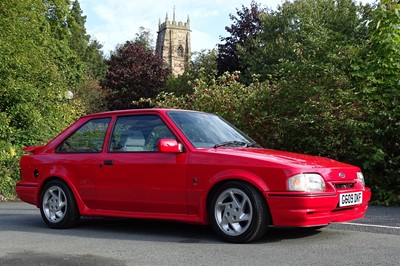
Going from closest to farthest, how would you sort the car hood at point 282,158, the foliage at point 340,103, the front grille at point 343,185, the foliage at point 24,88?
the car hood at point 282,158, the front grille at point 343,185, the foliage at point 340,103, the foliage at point 24,88

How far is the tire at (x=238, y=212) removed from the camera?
603cm

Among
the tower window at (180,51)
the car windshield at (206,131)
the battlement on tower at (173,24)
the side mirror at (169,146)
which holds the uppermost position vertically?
the battlement on tower at (173,24)

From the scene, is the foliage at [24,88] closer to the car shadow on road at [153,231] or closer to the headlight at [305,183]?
the car shadow on road at [153,231]

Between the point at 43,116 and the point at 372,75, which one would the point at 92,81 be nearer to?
the point at 43,116

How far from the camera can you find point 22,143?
14.7 m

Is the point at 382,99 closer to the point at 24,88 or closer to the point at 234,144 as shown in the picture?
the point at 234,144

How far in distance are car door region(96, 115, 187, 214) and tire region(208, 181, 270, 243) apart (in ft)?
1.49

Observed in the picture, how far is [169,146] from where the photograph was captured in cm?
652

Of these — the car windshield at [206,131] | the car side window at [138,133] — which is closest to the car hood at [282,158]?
the car windshield at [206,131]

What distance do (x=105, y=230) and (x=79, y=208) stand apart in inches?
17.2

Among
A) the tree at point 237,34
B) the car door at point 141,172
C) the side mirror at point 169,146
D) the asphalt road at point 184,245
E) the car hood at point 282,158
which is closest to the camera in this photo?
the asphalt road at point 184,245

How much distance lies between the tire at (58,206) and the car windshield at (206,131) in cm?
178

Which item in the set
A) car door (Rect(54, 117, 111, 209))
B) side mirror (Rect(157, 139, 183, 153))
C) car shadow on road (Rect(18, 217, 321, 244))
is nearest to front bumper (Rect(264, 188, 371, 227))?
car shadow on road (Rect(18, 217, 321, 244))

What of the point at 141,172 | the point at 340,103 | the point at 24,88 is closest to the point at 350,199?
the point at 141,172
